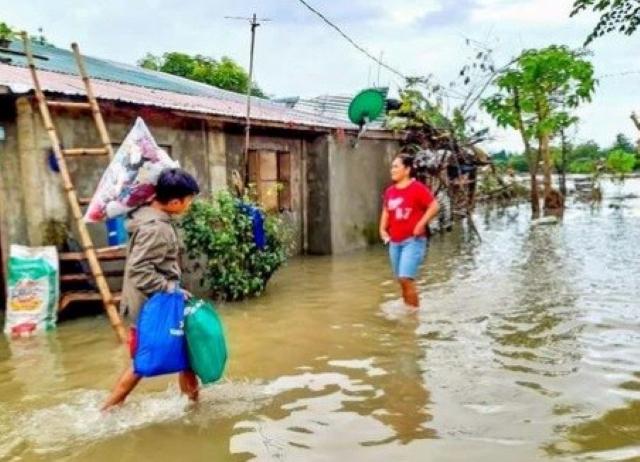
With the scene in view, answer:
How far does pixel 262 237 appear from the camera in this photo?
7.97 m

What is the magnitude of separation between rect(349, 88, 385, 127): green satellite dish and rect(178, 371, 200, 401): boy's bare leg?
8.80 m

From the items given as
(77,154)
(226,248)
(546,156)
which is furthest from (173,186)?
(546,156)

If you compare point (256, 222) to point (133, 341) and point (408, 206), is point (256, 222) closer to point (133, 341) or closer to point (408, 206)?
point (408, 206)

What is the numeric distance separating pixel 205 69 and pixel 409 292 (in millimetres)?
20840

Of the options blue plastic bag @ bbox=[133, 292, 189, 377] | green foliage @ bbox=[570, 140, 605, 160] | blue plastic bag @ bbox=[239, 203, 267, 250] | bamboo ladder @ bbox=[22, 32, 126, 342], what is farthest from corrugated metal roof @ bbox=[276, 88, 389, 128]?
green foliage @ bbox=[570, 140, 605, 160]

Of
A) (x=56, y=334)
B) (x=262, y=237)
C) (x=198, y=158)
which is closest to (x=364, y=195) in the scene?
(x=198, y=158)

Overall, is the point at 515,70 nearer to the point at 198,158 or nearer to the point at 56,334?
the point at 198,158

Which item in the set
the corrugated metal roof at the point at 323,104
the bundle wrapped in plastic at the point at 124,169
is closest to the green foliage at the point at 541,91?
the corrugated metal roof at the point at 323,104

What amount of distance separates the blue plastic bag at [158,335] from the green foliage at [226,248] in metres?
3.64

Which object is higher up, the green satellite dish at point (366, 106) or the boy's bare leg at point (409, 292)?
the green satellite dish at point (366, 106)

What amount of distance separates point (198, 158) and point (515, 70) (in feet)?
37.0

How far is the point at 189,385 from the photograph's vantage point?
4.20m

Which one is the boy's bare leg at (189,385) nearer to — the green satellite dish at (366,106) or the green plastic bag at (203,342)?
the green plastic bag at (203,342)

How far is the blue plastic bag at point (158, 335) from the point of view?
3.77 meters
